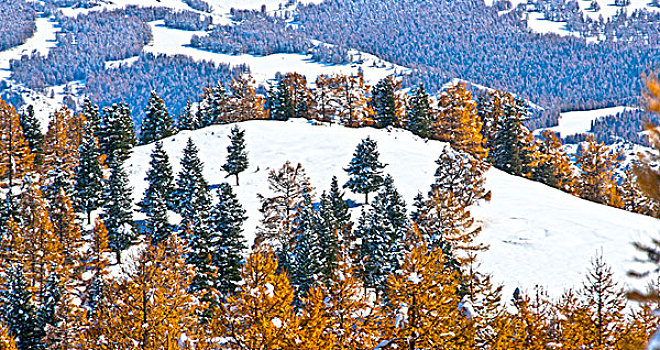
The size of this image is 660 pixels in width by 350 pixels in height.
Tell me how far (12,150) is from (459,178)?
170 ft

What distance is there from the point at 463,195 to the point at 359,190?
12.9m

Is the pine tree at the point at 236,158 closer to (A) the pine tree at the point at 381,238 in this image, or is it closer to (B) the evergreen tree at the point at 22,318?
(A) the pine tree at the point at 381,238

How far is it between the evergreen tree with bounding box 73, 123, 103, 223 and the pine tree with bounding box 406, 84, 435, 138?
42049 millimetres

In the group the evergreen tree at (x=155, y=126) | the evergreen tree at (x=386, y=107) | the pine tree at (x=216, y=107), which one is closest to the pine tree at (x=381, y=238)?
the evergreen tree at (x=386, y=107)

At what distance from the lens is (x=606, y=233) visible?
53.4 meters

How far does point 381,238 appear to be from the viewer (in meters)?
50.6

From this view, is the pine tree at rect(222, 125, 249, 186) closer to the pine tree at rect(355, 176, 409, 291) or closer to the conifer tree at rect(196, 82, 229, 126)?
the conifer tree at rect(196, 82, 229, 126)

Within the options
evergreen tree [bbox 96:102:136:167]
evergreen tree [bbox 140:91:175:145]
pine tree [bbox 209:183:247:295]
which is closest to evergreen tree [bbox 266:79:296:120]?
evergreen tree [bbox 140:91:175:145]

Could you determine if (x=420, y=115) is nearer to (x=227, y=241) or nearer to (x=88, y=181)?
(x=88, y=181)

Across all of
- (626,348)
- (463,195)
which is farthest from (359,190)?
(626,348)

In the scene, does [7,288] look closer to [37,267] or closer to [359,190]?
[37,267]

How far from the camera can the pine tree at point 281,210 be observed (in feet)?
181

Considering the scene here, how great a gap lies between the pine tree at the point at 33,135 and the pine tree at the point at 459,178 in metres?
52.6

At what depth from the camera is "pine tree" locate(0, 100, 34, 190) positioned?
71.1 metres
